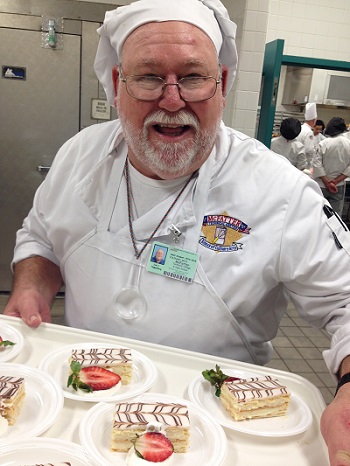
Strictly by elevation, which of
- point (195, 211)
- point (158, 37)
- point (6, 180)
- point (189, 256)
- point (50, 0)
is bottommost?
point (6, 180)

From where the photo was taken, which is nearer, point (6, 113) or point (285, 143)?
point (6, 113)

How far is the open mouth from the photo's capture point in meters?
1.38

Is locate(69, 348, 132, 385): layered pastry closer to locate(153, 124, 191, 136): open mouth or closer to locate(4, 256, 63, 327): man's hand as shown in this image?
locate(4, 256, 63, 327): man's hand

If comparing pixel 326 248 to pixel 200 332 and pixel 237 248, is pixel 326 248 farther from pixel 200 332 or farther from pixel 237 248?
pixel 200 332

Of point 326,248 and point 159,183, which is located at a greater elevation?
point 159,183

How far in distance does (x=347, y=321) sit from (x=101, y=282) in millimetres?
776

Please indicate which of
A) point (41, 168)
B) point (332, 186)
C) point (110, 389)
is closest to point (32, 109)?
point (41, 168)

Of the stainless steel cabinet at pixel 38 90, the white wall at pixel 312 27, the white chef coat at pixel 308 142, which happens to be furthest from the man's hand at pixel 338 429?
the white wall at pixel 312 27

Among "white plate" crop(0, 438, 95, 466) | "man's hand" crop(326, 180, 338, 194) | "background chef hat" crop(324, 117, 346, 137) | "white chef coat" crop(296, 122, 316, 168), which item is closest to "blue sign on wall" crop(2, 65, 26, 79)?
"white plate" crop(0, 438, 95, 466)

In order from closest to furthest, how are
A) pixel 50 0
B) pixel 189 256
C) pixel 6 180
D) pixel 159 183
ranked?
pixel 189 256, pixel 159 183, pixel 50 0, pixel 6 180

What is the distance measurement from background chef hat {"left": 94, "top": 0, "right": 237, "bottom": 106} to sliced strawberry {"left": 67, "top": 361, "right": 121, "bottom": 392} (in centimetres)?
101

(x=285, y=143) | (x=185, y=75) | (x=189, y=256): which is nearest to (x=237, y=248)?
(x=189, y=256)

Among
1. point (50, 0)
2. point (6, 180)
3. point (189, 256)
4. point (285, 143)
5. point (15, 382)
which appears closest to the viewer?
point (15, 382)

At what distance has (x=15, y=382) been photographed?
104cm
